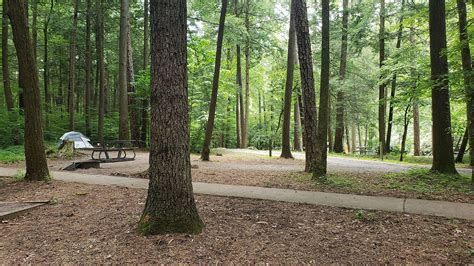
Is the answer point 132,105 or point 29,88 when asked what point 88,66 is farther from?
point 29,88

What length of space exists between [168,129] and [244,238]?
168cm

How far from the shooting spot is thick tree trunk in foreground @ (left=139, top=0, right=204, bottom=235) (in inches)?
158

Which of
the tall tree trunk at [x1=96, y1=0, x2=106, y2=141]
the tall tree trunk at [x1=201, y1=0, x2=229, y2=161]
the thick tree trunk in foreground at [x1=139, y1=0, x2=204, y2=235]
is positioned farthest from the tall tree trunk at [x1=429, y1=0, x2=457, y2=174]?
the tall tree trunk at [x1=96, y1=0, x2=106, y2=141]

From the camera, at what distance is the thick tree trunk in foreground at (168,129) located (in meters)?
4.02

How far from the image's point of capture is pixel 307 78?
9.12 metres

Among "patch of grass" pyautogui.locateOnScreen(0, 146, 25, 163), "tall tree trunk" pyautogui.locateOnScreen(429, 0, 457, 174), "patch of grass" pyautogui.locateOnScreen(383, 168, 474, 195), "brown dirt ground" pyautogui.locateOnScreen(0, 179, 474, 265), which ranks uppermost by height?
"tall tree trunk" pyautogui.locateOnScreen(429, 0, 457, 174)

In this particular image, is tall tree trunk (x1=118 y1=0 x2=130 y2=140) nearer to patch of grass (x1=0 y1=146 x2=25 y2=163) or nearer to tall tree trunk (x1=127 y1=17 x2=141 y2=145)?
tall tree trunk (x1=127 y1=17 x2=141 y2=145)

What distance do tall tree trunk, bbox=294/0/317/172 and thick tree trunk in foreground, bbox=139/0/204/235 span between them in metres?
5.69

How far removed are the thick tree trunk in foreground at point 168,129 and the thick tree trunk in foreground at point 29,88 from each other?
5.00 meters

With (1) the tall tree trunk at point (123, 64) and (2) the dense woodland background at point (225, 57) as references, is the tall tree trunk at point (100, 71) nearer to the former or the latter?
(2) the dense woodland background at point (225, 57)

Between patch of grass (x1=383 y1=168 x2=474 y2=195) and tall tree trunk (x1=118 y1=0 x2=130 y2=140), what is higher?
tall tree trunk (x1=118 y1=0 x2=130 y2=140)

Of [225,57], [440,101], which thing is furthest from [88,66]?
[440,101]

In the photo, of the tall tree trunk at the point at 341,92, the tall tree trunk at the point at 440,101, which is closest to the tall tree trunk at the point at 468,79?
the tall tree trunk at the point at 440,101

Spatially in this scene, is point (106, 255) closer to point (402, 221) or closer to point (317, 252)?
point (317, 252)
